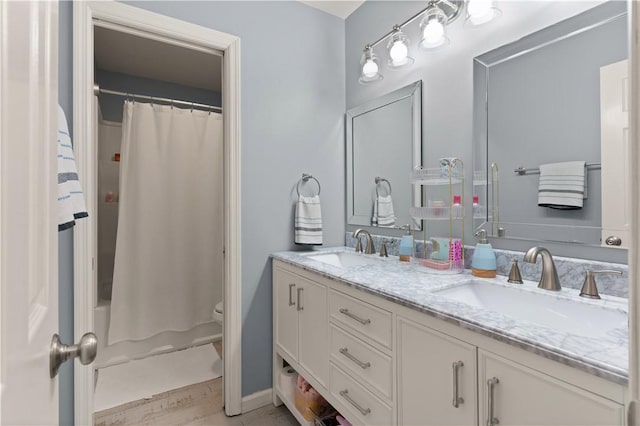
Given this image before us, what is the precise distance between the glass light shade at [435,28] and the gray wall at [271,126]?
826 millimetres

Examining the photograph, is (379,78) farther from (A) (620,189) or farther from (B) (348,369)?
(B) (348,369)

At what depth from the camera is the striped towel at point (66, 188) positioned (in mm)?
976

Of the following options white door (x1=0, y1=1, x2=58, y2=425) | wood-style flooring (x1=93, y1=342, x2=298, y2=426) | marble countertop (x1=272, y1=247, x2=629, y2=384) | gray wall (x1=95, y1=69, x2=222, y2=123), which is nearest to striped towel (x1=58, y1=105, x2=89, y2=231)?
white door (x1=0, y1=1, x2=58, y2=425)

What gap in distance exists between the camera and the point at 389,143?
1.98m

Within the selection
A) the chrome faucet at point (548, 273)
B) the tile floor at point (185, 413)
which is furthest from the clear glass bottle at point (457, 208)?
the tile floor at point (185, 413)

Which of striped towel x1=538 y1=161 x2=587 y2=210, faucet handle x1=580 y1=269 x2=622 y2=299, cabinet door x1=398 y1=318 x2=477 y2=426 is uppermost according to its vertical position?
striped towel x1=538 y1=161 x2=587 y2=210

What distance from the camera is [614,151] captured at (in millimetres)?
1053

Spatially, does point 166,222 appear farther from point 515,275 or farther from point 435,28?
point 515,275

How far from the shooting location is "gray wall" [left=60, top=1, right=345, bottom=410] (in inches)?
76.0

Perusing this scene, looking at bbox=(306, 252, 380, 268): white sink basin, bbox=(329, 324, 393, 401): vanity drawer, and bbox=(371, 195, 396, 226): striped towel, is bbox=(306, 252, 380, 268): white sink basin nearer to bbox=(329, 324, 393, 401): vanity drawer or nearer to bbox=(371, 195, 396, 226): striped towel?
bbox=(371, 195, 396, 226): striped towel

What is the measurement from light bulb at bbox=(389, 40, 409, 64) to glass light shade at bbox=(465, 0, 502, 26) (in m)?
0.41

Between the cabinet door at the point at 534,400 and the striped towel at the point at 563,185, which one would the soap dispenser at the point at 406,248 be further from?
the cabinet door at the point at 534,400

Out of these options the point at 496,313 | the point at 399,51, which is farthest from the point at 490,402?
the point at 399,51

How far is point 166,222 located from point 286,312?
1483 millimetres
